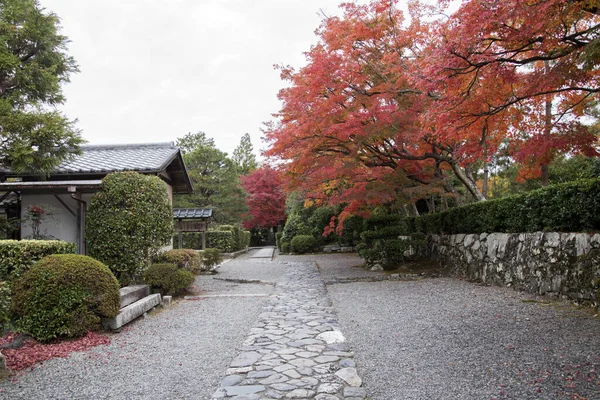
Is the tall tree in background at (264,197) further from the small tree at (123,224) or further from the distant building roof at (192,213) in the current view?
the small tree at (123,224)

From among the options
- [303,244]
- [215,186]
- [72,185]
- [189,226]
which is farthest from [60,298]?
[215,186]

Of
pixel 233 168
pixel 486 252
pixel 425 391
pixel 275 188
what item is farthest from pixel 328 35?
pixel 275 188

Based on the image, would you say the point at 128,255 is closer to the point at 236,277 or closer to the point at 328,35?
the point at 236,277

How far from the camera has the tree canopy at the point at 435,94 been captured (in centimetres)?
495

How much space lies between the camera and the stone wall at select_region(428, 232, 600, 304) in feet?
20.2

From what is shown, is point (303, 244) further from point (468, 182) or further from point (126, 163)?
point (468, 182)

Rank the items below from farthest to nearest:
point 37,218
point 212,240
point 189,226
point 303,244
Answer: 1. point 303,244
2. point 212,240
3. point 189,226
4. point 37,218

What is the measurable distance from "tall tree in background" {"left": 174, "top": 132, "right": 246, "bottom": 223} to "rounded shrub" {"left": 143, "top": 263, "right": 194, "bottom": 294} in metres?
19.1

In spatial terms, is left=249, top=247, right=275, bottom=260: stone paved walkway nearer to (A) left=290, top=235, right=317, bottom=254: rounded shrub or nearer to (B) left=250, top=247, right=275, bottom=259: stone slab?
(B) left=250, top=247, right=275, bottom=259: stone slab

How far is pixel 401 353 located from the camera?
4.66 meters

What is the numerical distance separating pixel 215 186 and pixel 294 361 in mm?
23949

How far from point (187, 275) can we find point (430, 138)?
6661mm

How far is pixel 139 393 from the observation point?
3705 mm

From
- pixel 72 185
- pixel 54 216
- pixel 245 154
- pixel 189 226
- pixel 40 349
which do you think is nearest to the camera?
pixel 40 349
